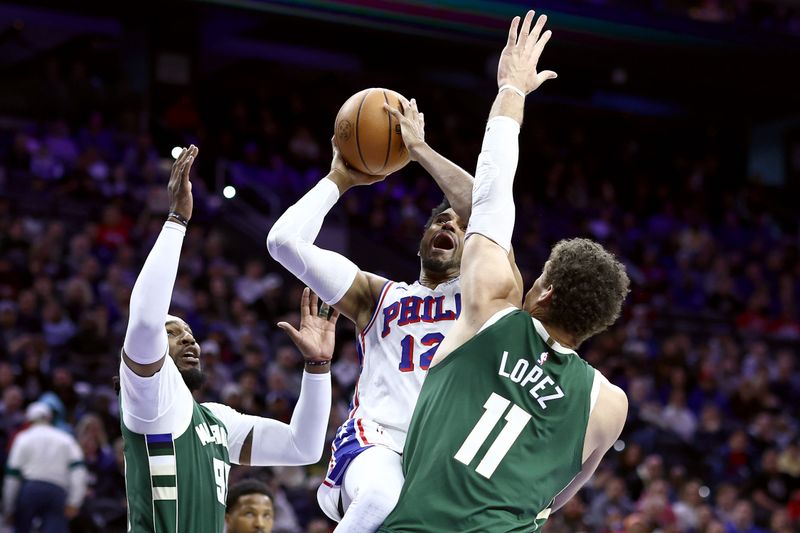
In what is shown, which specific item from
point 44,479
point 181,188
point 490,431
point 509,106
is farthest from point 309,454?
point 44,479

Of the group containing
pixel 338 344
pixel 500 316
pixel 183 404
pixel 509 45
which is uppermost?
pixel 509 45

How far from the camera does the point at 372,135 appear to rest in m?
4.41

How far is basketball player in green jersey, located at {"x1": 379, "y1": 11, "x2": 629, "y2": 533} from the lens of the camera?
3195 millimetres

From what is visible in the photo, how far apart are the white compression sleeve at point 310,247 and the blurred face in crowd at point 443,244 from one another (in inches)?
13.3

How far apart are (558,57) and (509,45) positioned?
51.7 feet

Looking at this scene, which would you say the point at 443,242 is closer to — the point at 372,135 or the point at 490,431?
the point at 372,135

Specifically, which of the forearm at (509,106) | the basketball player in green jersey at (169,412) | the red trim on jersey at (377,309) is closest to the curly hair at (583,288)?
the forearm at (509,106)

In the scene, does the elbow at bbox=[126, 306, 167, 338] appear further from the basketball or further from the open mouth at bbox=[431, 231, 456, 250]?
the open mouth at bbox=[431, 231, 456, 250]

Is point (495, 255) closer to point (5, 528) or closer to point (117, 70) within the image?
point (5, 528)

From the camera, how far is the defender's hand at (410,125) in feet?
13.5

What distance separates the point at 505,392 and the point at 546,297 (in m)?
0.32

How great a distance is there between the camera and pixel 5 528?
9117mm

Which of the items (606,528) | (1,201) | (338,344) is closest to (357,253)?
(338,344)

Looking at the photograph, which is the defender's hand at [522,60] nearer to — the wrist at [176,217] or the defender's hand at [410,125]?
the defender's hand at [410,125]
